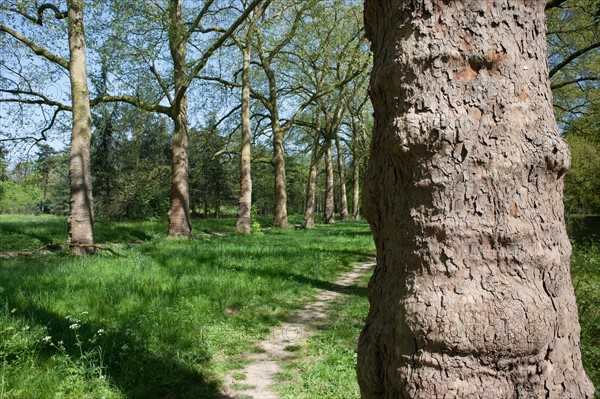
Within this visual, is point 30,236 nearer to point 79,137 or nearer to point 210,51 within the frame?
point 79,137

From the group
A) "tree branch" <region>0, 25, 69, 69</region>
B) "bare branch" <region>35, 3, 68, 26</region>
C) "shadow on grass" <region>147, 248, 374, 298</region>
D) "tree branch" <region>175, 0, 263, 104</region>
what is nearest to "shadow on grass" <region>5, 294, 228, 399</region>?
"shadow on grass" <region>147, 248, 374, 298</region>

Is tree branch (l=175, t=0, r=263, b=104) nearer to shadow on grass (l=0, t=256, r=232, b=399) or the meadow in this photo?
the meadow

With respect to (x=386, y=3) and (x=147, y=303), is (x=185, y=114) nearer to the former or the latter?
(x=147, y=303)

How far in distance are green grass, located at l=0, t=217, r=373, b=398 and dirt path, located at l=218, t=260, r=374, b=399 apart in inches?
6.0

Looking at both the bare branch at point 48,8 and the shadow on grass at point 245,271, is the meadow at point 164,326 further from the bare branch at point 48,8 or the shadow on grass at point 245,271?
the bare branch at point 48,8

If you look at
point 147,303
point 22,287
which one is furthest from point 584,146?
point 22,287

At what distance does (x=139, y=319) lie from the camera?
4504mm

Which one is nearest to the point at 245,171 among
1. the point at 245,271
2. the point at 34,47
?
the point at 34,47

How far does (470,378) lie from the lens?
1316 mm

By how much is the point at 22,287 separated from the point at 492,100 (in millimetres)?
5947

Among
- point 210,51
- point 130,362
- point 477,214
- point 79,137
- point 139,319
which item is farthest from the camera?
point 210,51

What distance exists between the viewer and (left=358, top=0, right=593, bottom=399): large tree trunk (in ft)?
4.39

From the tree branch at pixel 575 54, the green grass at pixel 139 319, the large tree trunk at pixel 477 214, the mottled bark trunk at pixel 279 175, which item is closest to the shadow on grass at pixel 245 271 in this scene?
the green grass at pixel 139 319

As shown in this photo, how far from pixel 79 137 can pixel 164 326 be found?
296 inches
